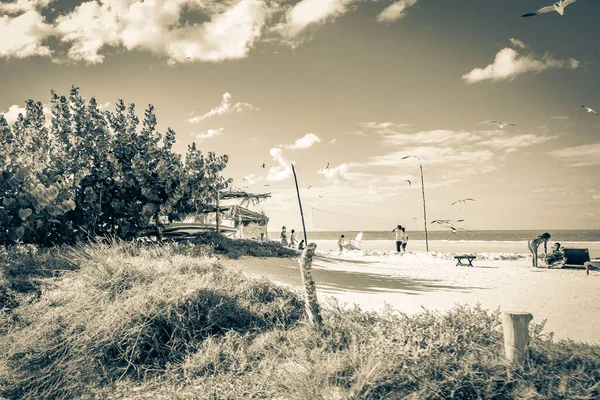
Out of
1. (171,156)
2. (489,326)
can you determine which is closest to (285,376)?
(489,326)

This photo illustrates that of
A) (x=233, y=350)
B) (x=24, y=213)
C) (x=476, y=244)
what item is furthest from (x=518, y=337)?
(x=476, y=244)

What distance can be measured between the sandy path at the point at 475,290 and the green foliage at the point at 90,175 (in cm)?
317

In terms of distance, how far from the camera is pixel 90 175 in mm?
10633

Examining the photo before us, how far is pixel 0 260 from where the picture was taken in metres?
Answer: 8.48

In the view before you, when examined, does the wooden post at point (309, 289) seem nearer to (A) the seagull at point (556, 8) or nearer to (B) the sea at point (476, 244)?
(A) the seagull at point (556, 8)

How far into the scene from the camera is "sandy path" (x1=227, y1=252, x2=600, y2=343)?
786 centimetres

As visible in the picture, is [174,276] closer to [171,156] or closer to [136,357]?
[136,357]

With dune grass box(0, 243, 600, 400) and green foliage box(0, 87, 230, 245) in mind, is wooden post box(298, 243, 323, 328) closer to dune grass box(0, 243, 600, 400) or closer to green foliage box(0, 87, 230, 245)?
dune grass box(0, 243, 600, 400)

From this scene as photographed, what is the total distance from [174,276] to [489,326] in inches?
207

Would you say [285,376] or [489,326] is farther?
[489,326]

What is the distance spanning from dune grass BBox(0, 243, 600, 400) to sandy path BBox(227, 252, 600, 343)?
2060 millimetres

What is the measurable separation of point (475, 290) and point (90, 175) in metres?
12.0

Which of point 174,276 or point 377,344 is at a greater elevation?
point 174,276

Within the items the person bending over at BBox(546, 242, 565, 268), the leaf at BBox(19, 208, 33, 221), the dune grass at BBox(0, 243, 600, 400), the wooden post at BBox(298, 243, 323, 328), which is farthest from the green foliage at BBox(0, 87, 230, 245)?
the person bending over at BBox(546, 242, 565, 268)
